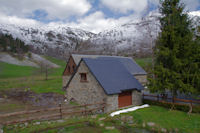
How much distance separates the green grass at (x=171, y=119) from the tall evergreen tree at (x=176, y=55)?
2320mm

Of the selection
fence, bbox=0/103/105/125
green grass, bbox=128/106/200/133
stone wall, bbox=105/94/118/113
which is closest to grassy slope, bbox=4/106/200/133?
green grass, bbox=128/106/200/133

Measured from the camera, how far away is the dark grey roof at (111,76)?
17866 millimetres

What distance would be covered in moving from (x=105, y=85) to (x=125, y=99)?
316 centimetres

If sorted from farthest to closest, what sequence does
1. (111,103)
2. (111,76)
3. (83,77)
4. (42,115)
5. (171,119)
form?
(83,77) < (111,76) < (111,103) < (42,115) < (171,119)

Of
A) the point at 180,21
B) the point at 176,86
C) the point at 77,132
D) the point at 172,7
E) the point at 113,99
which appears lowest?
the point at 77,132

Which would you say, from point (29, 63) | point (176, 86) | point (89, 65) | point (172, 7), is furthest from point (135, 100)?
point (29, 63)

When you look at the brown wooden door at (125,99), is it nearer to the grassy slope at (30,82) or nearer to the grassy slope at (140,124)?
the grassy slope at (140,124)

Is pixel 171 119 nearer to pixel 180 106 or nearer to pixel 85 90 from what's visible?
pixel 180 106

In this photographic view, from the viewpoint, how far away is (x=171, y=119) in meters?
13.4

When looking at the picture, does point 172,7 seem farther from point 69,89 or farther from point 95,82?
point 69,89

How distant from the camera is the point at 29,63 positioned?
277 feet

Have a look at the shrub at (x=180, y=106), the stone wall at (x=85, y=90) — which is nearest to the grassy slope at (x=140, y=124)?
the shrub at (x=180, y=106)

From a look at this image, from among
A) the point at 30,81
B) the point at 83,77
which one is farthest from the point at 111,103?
the point at 30,81

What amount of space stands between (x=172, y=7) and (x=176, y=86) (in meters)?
8.31
